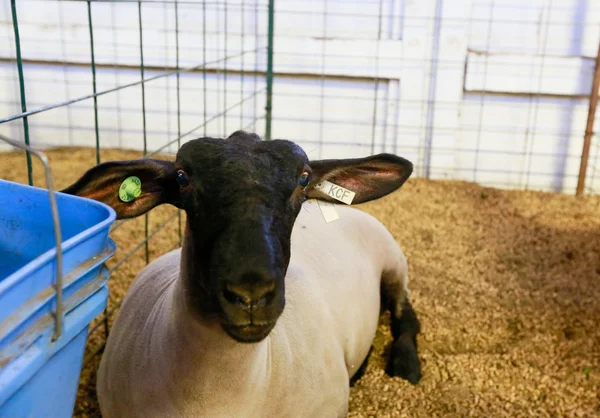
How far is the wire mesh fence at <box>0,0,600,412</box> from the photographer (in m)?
6.51

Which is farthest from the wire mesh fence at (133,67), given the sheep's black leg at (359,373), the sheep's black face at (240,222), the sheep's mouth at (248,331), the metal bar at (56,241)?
the metal bar at (56,241)

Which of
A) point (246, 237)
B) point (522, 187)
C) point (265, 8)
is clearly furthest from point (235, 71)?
point (246, 237)

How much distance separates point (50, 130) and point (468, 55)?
4507 millimetres

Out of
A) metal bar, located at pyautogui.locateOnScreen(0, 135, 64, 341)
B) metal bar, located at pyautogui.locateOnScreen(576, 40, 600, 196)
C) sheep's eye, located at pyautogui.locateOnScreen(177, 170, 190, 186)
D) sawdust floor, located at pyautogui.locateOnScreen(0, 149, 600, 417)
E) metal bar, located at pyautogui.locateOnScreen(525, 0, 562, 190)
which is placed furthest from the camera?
metal bar, located at pyautogui.locateOnScreen(525, 0, 562, 190)

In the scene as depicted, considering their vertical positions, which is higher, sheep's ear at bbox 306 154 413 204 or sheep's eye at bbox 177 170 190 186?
sheep's eye at bbox 177 170 190 186

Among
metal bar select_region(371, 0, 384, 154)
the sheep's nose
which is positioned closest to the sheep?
the sheep's nose

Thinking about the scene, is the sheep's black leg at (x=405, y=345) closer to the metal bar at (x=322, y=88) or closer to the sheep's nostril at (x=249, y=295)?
the sheep's nostril at (x=249, y=295)

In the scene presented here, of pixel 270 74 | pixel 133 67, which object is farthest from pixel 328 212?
pixel 133 67

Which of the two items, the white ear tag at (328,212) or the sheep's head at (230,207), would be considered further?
the white ear tag at (328,212)

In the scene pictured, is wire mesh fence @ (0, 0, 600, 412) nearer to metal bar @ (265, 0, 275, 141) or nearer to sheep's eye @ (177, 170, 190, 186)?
metal bar @ (265, 0, 275, 141)

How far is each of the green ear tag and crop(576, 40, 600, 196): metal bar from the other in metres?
5.22

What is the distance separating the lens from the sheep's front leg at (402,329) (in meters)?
3.42

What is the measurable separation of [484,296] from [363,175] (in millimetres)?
2086

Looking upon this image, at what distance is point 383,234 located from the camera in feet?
12.9
